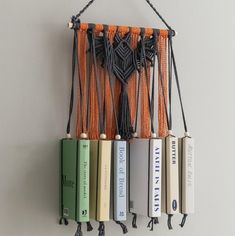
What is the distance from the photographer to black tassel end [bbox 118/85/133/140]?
1.17 meters

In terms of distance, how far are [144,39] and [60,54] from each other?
0.73 ft

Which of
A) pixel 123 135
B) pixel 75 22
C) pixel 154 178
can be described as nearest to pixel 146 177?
pixel 154 178

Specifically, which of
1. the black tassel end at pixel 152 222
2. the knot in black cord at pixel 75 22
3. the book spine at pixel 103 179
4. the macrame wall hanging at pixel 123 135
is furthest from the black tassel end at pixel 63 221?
the knot in black cord at pixel 75 22

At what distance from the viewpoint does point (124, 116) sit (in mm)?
1171

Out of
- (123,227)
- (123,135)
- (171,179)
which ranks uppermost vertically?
(123,135)

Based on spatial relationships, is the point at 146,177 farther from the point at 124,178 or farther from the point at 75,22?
the point at 75,22

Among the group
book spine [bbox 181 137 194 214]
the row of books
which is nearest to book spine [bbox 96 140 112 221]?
the row of books

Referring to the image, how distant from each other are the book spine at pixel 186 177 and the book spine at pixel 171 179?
30 mm

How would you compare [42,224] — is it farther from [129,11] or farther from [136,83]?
[129,11]

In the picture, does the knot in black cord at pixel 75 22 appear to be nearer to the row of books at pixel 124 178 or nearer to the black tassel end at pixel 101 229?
the row of books at pixel 124 178

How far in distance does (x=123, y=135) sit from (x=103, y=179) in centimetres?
15

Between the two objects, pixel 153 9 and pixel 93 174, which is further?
pixel 153 9

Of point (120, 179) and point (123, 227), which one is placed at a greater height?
point (120, 179)

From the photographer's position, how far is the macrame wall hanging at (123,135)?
1065mm
